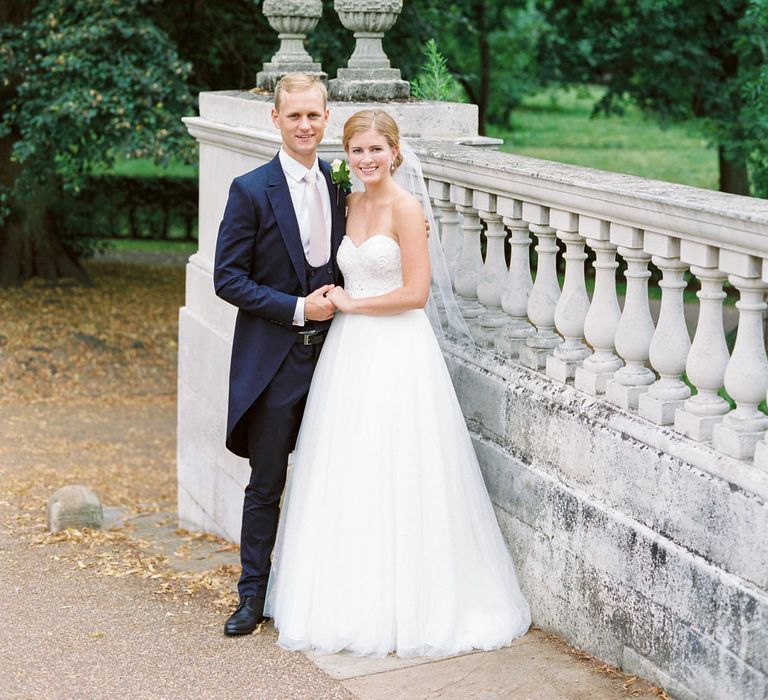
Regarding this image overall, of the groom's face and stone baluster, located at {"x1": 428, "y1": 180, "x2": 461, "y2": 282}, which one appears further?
stone baluster, located at {"x1": 428, "y1": 180, "x2": 461, "y2": 282}

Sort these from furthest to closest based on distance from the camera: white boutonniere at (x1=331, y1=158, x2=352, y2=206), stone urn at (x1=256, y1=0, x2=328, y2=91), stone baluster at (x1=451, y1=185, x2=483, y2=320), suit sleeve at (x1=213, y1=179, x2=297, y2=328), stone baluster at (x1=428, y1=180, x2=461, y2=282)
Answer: stone urn at (x1=256, y1=0, x2=328, y2=91) → stone baluster at (x1=428, y1=180, x2=461, y2=282) → stone baluster at (x1=451, y1=185, x2=483, y2=320) → white boutonniere at (x1=331, y1=158, x2=352, y2=206) → suit sleeve at (x1=213, y1=179, x2=297, y2=328)

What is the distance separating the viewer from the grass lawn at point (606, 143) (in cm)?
2498

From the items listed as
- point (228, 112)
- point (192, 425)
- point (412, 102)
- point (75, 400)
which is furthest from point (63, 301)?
point (412, 102)

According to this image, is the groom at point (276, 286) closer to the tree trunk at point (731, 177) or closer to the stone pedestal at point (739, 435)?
the stone pedestal at point (739, 435)

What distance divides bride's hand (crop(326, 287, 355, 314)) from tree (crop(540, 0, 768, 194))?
30.7ft

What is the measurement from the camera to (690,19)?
1511 centimetres

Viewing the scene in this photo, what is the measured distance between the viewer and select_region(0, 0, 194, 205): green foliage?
1216cm

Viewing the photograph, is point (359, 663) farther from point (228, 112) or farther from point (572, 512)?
point (228, 112)

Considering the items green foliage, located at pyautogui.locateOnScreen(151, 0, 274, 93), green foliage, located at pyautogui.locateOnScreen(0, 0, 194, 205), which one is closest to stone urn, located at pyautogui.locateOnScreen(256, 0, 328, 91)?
green foliage, located at pyautogui.locateOnScreen(0, 0, 194, 205)

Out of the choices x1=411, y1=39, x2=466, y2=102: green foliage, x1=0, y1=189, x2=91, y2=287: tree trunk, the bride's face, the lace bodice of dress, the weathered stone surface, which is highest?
x1=411, y1=39, x2=466, y2=102: green foliage

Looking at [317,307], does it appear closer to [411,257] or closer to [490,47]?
[411,257]

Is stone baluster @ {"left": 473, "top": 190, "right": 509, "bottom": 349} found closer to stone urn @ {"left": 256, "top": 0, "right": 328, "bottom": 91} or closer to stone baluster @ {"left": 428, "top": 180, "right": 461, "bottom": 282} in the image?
stone baluster @ {"left": 428, "top": 180, "right": 461, "bottom": 282}

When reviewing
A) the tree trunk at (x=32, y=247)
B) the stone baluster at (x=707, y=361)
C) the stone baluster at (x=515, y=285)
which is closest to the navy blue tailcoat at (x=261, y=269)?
the stone baluster at (x=515, y=285)

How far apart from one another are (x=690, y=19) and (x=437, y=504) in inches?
476
